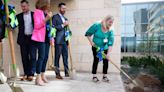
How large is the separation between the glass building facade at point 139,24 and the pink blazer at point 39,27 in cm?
1152

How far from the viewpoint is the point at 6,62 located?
5.64m

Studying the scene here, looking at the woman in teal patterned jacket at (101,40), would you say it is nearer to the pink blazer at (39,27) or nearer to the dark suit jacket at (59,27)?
the dark suit jacket at (59,27)

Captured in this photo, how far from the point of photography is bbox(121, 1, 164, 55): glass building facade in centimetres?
1712

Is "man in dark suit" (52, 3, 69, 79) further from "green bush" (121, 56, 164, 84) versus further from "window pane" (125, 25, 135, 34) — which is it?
"window pane" (125, 25, 135, 34)

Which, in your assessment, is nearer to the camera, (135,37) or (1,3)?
(1,3)

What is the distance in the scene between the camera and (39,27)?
4.76 m

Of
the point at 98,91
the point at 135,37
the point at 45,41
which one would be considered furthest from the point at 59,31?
the point at 135,37

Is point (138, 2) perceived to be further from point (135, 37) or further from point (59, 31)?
point (59, 31)

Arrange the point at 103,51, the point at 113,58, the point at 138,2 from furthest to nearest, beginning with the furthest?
the point at 138,2 → the point at 113,58 → the point at 103,51

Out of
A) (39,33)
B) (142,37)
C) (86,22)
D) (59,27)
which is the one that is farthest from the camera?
(142,37)

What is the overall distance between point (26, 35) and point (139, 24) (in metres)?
15.0

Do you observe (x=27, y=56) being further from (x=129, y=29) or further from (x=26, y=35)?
(x=129, y=29)

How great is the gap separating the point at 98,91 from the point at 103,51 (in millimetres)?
1087

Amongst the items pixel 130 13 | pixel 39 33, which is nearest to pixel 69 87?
pixel 39 33
